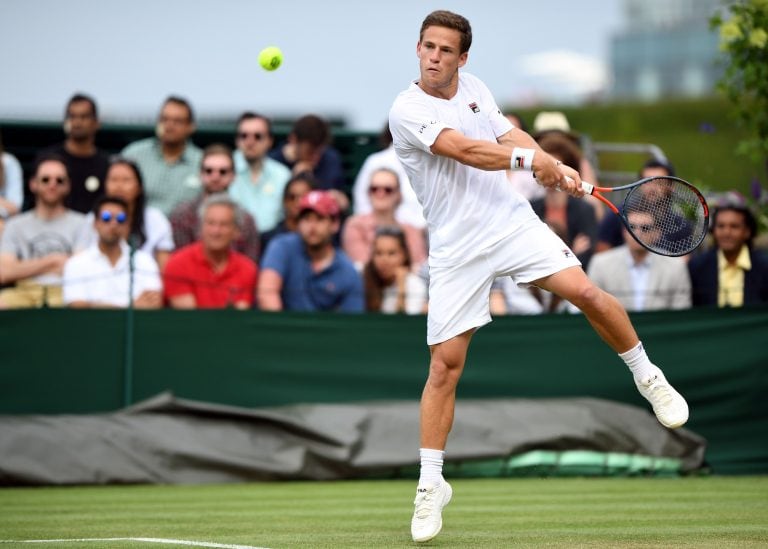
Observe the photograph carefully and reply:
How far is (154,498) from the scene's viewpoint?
29.8 feet

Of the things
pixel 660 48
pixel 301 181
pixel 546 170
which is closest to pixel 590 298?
pixel 546 170

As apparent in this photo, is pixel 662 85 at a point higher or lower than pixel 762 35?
higher

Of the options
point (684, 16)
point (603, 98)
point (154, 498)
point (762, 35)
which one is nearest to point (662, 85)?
point (684, 16)

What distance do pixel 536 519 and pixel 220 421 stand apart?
3.57 meters

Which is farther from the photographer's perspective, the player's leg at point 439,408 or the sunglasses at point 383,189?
the sunglasses at point 383,189

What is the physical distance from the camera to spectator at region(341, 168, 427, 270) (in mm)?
12859

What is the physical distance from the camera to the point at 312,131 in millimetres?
13625

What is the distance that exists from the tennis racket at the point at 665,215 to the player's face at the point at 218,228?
5.11 m

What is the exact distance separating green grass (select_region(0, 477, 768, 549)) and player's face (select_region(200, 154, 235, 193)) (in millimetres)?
3543

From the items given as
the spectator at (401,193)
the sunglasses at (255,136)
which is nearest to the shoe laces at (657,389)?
the spectator at (401,193)

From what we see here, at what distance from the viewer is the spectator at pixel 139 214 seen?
1223 centimetres

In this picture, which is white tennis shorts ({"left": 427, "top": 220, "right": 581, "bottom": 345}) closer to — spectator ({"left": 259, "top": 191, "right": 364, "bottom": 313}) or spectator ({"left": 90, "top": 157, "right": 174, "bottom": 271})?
spectator ({"left": 259, "top": 191, "right": 364, "bottom": 313})

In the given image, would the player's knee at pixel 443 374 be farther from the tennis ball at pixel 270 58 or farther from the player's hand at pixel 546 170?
the tennis ball at pixel 270 58

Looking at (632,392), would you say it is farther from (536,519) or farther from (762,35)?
(536,519)
